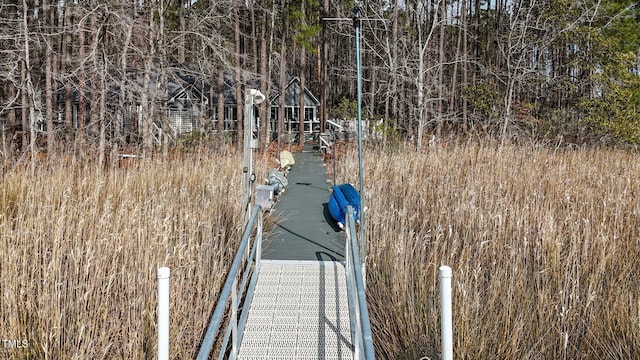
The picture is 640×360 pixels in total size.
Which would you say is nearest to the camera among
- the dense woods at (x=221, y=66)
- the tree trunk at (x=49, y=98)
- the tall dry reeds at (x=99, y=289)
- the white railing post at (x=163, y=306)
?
the white railing post at (x=163, y=306)

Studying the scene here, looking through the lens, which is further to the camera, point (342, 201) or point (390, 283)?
point (342, 201)

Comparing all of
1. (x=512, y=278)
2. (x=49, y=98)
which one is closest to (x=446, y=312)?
(x=512, y=278)

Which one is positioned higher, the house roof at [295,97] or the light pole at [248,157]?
the house roof at [295,97]

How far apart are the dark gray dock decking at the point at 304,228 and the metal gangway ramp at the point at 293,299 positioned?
0.04 feet

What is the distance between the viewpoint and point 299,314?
15.1 feet

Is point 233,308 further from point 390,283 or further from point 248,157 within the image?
point 248,157

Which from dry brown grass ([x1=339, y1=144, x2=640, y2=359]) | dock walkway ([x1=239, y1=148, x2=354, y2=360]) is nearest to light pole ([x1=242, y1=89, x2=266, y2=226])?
dock walkway ([x1=239, y1=148, x2=354, y2=360])

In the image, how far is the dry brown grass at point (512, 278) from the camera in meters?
3.27

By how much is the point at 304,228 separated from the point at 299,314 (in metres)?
2.81

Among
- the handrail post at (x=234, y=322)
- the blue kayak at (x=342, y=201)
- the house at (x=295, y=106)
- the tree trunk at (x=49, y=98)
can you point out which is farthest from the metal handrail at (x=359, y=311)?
the house at (x=295, y=106)

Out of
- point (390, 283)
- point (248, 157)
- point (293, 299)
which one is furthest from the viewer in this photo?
point (248, 157)

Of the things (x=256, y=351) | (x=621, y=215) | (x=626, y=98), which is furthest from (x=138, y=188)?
(x=626, y=98)

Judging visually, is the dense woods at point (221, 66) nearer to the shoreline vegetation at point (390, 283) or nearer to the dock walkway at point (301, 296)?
the dock walkway at point (301, 296)

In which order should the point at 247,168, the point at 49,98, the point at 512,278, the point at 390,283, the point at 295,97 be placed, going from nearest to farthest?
the point at 512,278 → the point at 390,283 → the point at 247,168 → the point at 49,98 → the point at 295,97
